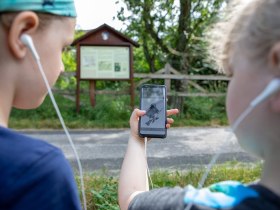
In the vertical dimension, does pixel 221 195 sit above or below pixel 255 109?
below

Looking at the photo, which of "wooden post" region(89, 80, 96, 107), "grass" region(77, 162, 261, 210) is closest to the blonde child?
"grass" region(77, 162, 261, 210)

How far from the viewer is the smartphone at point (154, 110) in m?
1.71

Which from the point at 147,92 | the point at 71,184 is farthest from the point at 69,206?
the point at 147,92

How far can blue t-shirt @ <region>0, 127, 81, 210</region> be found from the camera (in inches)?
38.1

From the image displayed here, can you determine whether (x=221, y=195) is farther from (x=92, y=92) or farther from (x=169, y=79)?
(x=169, y=79)

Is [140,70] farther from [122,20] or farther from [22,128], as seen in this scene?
[22,128]

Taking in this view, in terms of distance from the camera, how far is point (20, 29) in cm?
103

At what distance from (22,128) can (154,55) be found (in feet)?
17.6

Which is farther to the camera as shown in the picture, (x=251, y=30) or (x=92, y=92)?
(x=92, y=92)

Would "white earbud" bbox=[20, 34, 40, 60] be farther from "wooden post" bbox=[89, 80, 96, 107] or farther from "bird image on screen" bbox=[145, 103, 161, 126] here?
"wooden post" bbox=[89, 80, 96, 107]

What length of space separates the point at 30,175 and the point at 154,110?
99 cm

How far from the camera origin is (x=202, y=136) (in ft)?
29.0

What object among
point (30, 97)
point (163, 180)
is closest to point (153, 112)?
point (30, 97)

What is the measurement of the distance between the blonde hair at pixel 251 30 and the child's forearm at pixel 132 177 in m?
0.49
